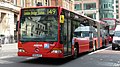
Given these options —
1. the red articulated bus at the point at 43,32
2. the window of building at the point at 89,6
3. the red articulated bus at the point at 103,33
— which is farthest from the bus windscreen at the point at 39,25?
the window of building at the point at 89,6

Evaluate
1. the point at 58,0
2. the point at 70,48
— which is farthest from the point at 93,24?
the point at 58,0

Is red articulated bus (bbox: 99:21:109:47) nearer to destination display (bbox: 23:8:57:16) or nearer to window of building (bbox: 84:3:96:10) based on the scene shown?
destination display (bbox: 23:8:57:16)

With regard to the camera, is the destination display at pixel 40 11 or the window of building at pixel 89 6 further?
the window of building at pixel 89 6

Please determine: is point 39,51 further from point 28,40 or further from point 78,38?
point 78,38

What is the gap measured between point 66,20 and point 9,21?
96.9 feet

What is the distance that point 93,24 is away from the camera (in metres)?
25.8

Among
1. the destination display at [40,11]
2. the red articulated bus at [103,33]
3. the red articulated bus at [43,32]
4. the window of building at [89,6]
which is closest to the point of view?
the red articulated bus at [43,32]

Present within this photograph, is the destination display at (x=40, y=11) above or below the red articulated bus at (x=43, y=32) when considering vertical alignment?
above

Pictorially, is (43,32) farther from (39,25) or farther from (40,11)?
(40,11)

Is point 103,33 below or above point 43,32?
below

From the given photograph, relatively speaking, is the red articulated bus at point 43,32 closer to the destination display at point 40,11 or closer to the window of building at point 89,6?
the destination display at point 40,11

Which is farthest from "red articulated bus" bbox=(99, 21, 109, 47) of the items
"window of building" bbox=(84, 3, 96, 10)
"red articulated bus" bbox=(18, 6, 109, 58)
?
"window of building" bbox=(84, 3, 96, 10)

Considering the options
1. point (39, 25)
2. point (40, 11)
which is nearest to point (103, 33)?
point (40, 11)

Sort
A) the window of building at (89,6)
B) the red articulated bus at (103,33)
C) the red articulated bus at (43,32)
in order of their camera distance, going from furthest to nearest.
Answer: the window of building at (89,6) → the red articulated bus at (103,33) → the red articulated bus at (43,32)
